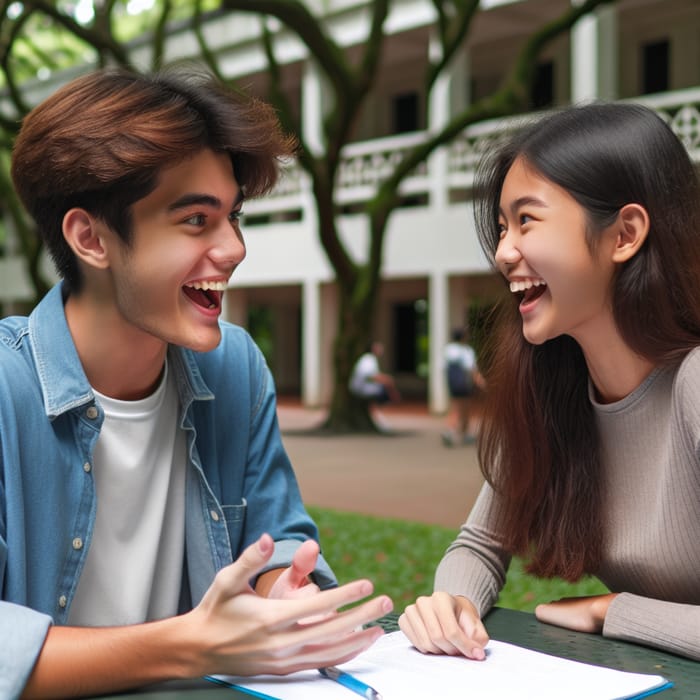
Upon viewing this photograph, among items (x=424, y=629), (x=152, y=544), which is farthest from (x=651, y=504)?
(x=152, y=544)

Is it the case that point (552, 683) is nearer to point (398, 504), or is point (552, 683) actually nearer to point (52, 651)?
point (52, 651)

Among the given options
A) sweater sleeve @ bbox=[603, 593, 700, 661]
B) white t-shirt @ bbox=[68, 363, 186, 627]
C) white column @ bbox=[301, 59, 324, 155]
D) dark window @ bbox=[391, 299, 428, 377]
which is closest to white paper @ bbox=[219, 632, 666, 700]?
sweater sleeve @ bbox=[603, 593, 700, 661]

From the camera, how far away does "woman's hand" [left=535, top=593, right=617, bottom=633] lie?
1998 millimetres

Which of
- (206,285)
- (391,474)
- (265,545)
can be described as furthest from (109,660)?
(391,474)

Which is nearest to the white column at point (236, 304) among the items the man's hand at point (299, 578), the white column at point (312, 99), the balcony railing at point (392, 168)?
the balcony railing at point (392, 168)

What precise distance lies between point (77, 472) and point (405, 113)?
2206 centimetres

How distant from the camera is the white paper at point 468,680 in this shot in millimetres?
1552

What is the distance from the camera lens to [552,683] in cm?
160

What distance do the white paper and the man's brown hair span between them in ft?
2.99

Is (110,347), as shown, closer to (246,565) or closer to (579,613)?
(246,565)

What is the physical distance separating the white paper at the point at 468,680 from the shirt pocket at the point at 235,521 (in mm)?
521

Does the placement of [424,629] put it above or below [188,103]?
below

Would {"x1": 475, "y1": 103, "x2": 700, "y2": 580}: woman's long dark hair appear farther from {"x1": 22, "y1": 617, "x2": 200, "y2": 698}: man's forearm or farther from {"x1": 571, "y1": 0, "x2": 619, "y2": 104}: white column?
{"x1": 571, "y1": 0, "x2": 619, "y2": 104}: white column

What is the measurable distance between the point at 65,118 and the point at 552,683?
1.33 meters
